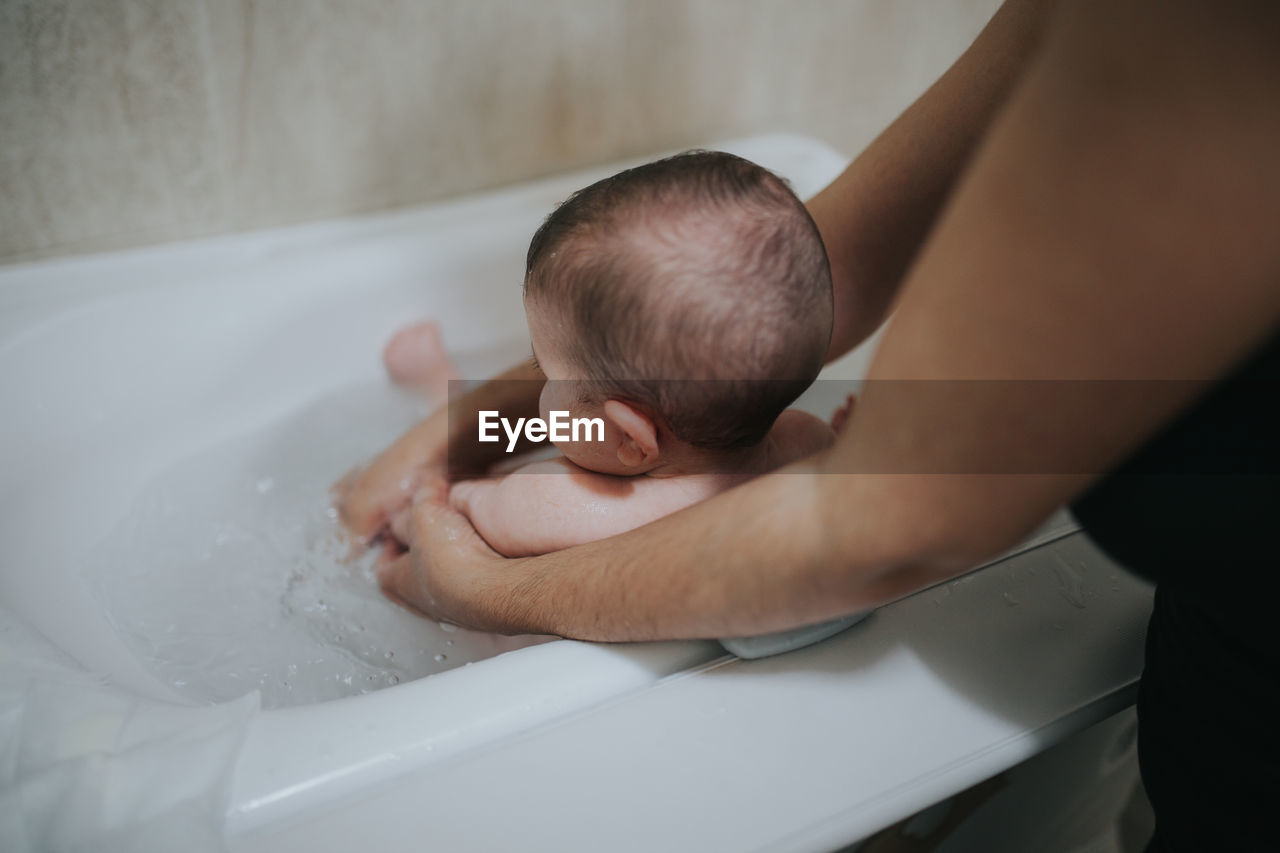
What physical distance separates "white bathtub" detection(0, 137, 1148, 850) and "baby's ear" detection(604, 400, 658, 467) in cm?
14

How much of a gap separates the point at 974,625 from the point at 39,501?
808mm

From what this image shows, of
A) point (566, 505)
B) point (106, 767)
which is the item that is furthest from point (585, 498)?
point (106, 767)

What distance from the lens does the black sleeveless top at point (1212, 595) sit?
38 centimetres

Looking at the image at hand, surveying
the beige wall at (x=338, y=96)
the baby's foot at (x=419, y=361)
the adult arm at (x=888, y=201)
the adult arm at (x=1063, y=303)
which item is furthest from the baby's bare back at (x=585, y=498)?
the beige wall at (x=338, y=96)

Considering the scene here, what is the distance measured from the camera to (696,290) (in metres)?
0.56

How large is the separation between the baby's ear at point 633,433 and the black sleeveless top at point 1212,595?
0.91 ft

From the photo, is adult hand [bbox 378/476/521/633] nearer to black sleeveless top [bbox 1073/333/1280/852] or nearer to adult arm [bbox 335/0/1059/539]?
adult arm [bbox 335/0/1059/539]

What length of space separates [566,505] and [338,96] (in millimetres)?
603

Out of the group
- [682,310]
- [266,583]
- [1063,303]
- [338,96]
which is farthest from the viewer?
[338,96]

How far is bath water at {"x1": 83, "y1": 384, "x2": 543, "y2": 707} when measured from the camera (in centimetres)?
73

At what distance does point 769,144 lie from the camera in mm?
1201

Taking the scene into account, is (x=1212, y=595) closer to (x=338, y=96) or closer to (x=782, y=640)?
(x=782, y=640)

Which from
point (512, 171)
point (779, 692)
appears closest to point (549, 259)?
point (779, 692)

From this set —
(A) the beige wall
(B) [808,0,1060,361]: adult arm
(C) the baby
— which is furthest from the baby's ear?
(A) the beige wall
